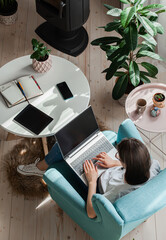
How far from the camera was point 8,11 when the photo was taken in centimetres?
376

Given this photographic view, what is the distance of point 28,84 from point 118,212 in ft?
4.44

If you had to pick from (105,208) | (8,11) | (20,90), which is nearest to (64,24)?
(8,11)

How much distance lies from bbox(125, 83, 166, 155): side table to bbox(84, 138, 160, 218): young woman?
1.58 ft

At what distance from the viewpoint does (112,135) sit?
2.58m

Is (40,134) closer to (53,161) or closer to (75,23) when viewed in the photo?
(53,161)

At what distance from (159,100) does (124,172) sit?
2.79ft

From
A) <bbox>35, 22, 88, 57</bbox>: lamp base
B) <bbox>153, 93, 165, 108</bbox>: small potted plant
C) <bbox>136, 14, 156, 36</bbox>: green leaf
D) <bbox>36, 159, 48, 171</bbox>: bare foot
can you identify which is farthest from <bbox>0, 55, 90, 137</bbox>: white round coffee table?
<bbox>35, 22, 88, 57</bbox>: lamp base

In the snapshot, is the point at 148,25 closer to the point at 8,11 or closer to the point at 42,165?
the point at 42,165

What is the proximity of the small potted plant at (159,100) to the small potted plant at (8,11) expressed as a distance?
1945 millimetres

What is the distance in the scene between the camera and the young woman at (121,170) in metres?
1.86

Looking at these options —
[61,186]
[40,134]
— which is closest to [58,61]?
[40,134]

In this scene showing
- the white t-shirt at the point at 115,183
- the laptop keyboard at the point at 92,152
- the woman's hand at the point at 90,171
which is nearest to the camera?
the white t-shirt at the point at 115,183

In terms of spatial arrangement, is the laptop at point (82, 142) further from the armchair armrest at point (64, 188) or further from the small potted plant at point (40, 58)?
the small potted plant at point (40, 58)

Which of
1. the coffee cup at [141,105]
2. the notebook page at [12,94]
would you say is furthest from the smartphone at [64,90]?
the coffee cup at [141,105]
